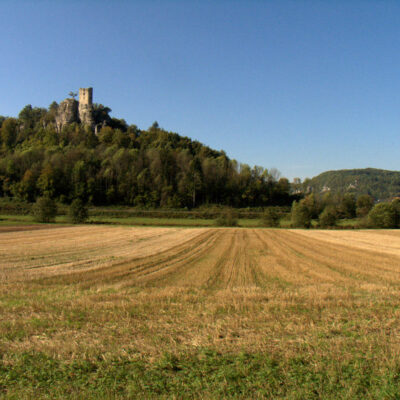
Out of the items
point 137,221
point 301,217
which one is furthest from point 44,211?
point 301,217

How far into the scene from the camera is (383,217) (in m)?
67.0

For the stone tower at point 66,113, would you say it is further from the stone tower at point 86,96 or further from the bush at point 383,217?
the bush at point 383,217

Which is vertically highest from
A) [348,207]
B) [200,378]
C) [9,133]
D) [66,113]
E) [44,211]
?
[66,113]

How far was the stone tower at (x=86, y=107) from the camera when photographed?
5571 inches

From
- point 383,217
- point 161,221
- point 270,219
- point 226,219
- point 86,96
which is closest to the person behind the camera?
point 383,217

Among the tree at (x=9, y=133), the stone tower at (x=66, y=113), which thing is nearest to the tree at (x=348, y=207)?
the stone tower at (x=66, y=113)

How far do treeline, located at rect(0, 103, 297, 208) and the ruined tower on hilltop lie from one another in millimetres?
4918

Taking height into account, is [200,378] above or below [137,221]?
above

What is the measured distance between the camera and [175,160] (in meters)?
121

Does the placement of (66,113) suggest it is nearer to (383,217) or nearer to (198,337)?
(383,217)

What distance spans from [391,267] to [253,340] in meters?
13.2

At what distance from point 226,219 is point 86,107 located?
10373 cm

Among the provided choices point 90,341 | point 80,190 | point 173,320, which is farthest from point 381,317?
point 80,190

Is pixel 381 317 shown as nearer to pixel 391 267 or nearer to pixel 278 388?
pixel 278 388
